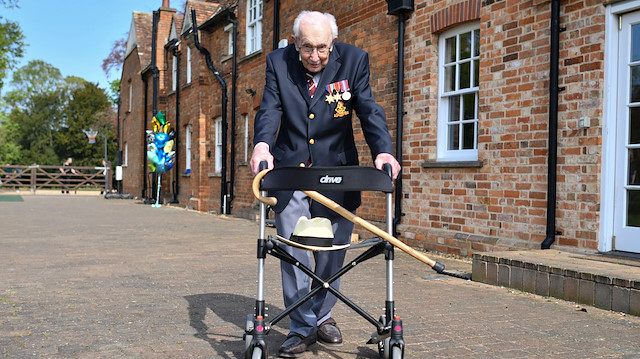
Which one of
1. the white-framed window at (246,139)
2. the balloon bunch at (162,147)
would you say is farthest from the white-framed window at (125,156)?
the white-framed window at (246,139)

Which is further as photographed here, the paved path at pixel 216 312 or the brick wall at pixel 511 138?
the brick wall at pixel 511 138

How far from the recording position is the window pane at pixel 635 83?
654 centimetres

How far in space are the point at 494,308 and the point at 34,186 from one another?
3866 cm

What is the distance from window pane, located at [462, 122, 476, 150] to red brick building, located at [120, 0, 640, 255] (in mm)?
19

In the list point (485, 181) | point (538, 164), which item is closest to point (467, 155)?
point (485, 181)

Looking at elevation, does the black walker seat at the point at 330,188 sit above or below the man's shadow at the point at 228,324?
above

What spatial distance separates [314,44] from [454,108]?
592 cm

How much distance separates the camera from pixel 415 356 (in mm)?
3795

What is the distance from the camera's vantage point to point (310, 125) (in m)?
3.74

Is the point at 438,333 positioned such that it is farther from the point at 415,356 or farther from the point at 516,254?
the point at 516,254

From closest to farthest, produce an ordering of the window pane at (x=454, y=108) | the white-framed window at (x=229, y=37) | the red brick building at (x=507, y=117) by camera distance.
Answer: the red brick building at (x=507, y=117)
the window pane at (x=454, y=108)
the white-framed window at (x=229, y=37)

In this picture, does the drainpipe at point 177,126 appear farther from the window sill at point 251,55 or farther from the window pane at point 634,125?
the window pane at point 634,125

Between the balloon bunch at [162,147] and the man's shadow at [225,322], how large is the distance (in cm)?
1748

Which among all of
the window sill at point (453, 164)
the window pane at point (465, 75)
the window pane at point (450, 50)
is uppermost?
the window pane at point (450, 50)
